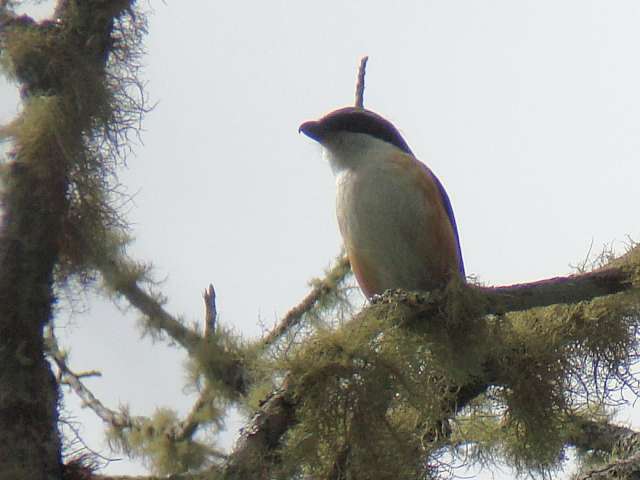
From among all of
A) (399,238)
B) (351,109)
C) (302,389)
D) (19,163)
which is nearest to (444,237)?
(399,238)

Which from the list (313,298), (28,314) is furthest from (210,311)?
(28,314)

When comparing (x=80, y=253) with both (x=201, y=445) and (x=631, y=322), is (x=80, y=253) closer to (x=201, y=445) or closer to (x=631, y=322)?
(x=201, y=445)

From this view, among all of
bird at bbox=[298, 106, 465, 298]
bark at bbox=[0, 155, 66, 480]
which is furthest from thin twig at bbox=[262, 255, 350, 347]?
bark at bbox=[0, 155, 66, 480]

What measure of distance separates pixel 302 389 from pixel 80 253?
664mm

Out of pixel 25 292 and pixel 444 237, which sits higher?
pixel 444 237

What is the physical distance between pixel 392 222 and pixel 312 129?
1.92 ft

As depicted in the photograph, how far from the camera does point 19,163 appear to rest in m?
2.25

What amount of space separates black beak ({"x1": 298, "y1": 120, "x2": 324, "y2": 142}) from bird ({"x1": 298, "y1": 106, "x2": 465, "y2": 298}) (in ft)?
0.49

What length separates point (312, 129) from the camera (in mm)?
3785

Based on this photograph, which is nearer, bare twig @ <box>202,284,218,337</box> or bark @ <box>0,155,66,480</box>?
bark @ <box>0,155,66,480</box>

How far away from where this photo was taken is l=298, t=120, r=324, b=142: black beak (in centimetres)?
378

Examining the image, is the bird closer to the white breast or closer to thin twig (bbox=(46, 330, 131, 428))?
the white breast

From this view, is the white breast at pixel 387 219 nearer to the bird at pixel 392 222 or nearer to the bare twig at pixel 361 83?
the bird at pixel 392 222

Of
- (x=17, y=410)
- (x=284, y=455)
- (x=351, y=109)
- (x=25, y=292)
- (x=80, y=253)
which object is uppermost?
(x=351, y=109)
